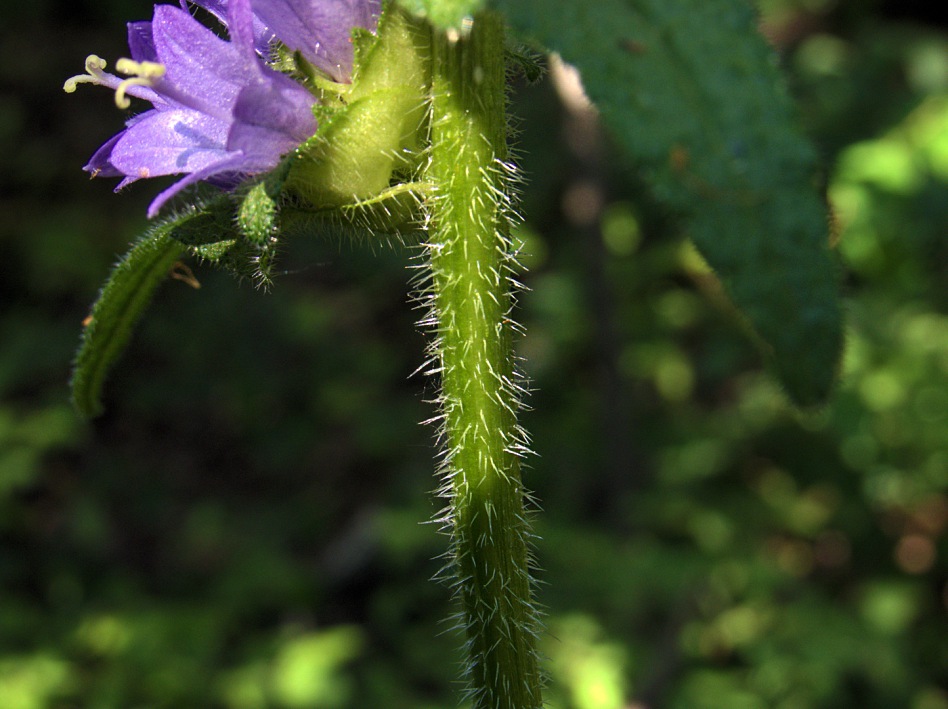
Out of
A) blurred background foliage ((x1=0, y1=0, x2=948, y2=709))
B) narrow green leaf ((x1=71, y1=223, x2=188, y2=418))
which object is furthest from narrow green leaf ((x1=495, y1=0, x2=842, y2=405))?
blurred background foliage ((x1=0, y1=0, x2=948, y2=709))

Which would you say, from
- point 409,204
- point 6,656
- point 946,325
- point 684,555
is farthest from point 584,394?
point 409,204

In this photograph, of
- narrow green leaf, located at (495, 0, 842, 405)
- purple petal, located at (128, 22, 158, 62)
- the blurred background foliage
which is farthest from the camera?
the blurred background foliage

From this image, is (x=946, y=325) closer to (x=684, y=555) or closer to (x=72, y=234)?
(x=684, y=555)

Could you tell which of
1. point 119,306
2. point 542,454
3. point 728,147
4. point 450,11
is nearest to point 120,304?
point 119,306

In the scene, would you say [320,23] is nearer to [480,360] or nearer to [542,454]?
[480,360]

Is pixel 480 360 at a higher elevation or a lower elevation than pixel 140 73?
lower

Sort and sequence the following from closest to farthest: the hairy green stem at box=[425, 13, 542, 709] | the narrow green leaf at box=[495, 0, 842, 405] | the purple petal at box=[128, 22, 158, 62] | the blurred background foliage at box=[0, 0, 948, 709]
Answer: the narrow green leaf at box=[495, 0, 842, 405]
the hairy green stem at box=[425, 13, 542, 709]
the purple petal at box=[128, 22, 158, 62]
the blurred background foliage at box=[0, 0, 948, 709]

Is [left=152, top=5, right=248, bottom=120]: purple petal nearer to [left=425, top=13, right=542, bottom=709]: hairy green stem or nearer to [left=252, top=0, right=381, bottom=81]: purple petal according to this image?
[left=252, top=0, right=381, bottom=81]: purple petal
